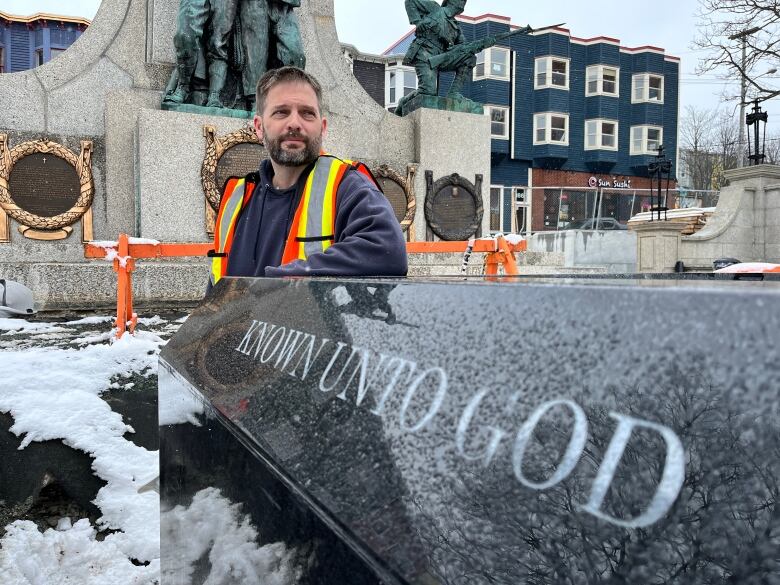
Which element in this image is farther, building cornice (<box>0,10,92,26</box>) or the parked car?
building cornice (<box>0,10,92,26</box>)

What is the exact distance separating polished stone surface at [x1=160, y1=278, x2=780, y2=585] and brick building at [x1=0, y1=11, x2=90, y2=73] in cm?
3982

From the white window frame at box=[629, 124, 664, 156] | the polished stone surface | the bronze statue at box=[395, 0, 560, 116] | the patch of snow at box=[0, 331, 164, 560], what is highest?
the white window frame at box=[629, 124, 664, 156]

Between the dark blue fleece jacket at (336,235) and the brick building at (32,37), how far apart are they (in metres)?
38.2

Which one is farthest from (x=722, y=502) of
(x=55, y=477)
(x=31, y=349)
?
(x=31, y=349)

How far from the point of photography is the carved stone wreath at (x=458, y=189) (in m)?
9.40

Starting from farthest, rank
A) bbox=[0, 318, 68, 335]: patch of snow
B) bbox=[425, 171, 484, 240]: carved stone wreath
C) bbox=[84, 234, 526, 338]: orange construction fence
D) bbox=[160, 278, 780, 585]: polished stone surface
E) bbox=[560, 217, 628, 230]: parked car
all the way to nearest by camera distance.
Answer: bbox=[560, 217, 628, 230]: parked car, bbox=[425, 171, 484, 240]: carved stone wreath, bbox=[0, 318, 68, 335]: patch of snow, bbox=[84, 234, 526, 338]: orange construction fence, bbox=[160, 278, 780, 585]: polished stone surface

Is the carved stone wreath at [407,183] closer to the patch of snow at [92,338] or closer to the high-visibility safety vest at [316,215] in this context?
the patch of snow at [92,338]

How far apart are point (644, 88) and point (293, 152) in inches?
1492

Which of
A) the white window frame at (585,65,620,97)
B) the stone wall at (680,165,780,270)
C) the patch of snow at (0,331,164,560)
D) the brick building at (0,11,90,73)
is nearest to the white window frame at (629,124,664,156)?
the white window frame at (585,65,620,97)

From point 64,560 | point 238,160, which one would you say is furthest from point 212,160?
point 64,560

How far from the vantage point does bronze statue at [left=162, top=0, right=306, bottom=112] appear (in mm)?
7852

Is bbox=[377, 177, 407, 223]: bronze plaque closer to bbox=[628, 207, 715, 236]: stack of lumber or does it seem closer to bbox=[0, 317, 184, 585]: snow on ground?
bbox=[0, 317, 184, 585]: snow on ground

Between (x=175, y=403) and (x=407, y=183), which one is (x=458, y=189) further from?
(x=175, y=403)

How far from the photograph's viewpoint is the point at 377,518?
71 cm
